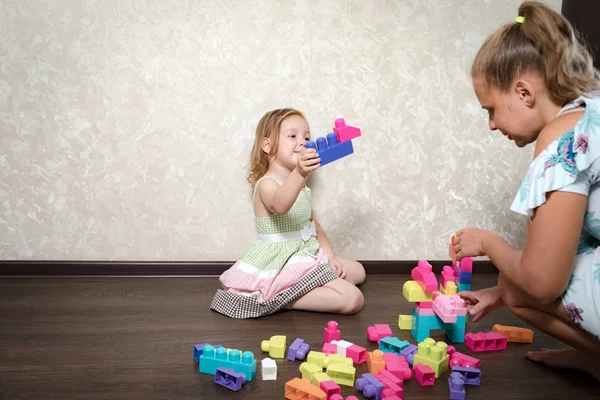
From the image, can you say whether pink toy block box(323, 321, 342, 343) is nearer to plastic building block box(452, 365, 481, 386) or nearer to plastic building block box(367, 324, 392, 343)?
plastic building block box(367, 324, 392, 343)

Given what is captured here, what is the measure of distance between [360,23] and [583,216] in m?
1.18

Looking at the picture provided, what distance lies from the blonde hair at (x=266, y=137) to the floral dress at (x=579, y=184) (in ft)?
3.07

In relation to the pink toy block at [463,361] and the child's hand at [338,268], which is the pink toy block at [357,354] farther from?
the child's hand at [338,268]

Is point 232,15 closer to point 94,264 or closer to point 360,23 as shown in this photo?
point 360,23

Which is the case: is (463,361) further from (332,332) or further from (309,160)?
(309,160)

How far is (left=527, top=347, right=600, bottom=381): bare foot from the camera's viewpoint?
1.34 m

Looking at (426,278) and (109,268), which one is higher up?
(426,278)

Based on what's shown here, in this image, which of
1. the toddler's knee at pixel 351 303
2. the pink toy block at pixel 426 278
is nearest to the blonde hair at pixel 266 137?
the toddler's knee at pixel 351 303

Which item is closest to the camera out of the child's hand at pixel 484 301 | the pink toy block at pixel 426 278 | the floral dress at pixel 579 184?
the floral dress at pixel 579 184

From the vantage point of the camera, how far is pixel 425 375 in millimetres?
1337

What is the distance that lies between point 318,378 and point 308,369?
0.05 m

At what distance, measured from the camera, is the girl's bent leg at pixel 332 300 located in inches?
69.4

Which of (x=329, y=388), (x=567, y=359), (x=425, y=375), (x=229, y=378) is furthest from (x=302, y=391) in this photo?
(x=567, y=359)

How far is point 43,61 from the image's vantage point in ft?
6.49
